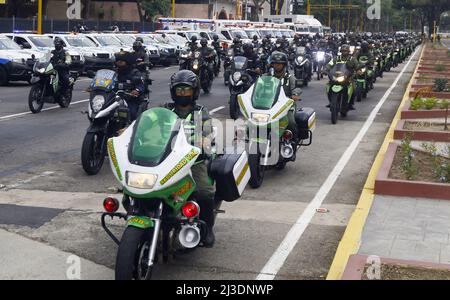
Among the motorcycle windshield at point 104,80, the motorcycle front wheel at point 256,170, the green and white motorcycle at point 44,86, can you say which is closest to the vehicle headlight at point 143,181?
the motorcycle front wheel at point 256,170

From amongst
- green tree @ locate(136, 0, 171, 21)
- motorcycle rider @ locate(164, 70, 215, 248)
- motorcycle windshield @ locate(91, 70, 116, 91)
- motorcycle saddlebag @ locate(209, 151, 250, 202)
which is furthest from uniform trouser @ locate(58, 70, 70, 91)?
green tree @ locate(136, 0, 171, 21)

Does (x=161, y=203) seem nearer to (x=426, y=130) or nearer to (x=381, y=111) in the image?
(x=426, y=130)

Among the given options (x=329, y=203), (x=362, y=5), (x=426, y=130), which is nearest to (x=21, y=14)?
(x=426, y=130)

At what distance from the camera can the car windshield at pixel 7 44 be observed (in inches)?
1028

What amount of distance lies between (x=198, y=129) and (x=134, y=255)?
1.49 m

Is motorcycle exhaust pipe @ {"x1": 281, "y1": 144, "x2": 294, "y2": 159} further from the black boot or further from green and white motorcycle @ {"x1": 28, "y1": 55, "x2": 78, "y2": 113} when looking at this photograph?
green and white motorcycle @ {"x1": 28, "y1": 55, "x2": 78, "y2": 113}

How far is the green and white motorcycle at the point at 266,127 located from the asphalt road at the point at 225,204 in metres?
0.34

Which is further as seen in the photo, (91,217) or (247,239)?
(91,217)

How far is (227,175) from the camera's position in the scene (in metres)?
6.95

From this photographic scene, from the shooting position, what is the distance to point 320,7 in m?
117

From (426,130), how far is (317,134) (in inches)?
81.5

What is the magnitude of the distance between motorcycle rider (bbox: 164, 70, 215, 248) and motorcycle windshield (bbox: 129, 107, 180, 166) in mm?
589

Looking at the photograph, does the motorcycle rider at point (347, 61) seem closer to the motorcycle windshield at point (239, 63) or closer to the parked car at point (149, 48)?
the motorcycle windshield at point (239, 63)

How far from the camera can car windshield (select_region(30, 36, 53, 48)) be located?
27922 mm
